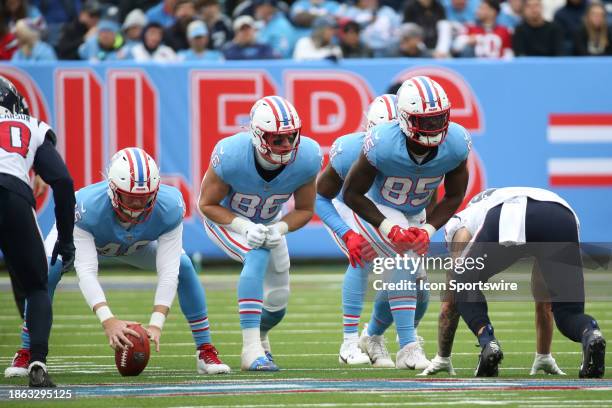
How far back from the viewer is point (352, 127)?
15.1m

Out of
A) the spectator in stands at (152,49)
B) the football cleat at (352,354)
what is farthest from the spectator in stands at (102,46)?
the football cleat at (352,354)

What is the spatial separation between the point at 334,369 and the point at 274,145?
1433 mm

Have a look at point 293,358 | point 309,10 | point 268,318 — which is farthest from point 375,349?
point 309,10

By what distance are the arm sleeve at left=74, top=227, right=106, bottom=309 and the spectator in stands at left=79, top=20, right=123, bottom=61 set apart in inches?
317

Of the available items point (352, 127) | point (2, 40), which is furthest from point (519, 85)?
point (2, 40)

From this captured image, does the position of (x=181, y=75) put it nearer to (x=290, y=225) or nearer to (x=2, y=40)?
(x=2, y=40)

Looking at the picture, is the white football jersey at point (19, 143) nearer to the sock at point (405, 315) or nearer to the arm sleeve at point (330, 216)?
the arm sleeve at point (330, 216)

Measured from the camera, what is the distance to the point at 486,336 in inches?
291

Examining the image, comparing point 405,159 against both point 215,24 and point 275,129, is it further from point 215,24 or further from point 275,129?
point 215,24

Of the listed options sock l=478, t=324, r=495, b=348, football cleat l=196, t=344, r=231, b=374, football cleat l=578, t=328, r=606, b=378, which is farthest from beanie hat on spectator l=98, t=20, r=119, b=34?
→ football cleat l=578, t=328, r=606, b=378

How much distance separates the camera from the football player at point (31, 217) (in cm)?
693

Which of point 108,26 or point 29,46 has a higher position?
point 108,26

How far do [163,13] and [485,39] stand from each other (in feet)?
14.0

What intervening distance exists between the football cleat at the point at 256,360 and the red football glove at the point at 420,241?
1.12 m
